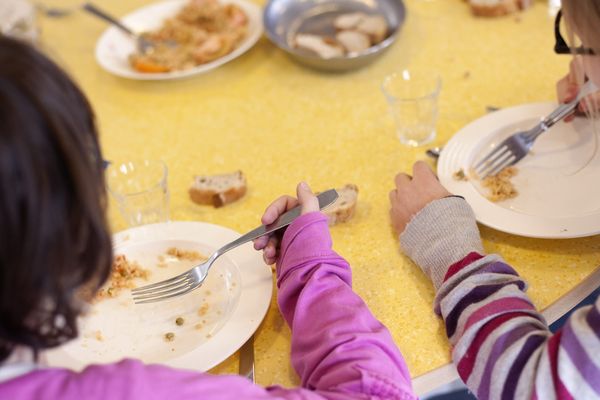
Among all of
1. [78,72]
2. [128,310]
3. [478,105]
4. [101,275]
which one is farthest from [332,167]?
[78,72]

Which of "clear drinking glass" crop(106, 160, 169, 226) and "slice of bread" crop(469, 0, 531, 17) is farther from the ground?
"slice of bread" crop(469, 0, 531, 17)

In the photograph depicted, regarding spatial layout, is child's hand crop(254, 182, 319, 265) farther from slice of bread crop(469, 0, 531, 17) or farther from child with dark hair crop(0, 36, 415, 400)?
slice of bread crop(469, 0, 531, 17)

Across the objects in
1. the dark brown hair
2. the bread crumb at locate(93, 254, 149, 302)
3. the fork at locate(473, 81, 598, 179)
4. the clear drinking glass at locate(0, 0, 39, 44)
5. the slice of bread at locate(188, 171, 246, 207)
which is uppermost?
the dark brown hair

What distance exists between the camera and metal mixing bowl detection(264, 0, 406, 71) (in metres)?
1.47

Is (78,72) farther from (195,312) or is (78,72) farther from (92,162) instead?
(92,162)

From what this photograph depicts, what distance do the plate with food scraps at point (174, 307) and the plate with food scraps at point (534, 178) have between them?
15.1 inches

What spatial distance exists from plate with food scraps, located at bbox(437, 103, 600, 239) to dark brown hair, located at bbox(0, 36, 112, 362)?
0.63 metres

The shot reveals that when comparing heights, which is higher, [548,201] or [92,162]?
[92,162]

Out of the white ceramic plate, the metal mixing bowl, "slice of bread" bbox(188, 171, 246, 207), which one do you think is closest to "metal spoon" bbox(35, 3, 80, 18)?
the white ceramic plate

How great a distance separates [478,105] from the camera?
1.32 metres

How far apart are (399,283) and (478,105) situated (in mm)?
507

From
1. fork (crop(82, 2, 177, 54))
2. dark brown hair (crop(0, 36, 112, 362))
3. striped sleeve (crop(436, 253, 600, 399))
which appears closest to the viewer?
dark brown hair (crop(0, 36, 112, 362))

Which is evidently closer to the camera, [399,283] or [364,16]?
[399,283]

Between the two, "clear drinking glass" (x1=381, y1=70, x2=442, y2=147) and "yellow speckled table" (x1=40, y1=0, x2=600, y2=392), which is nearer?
"yellow speckled table" (x1=40, y1=0, x2=600, y2=392)
